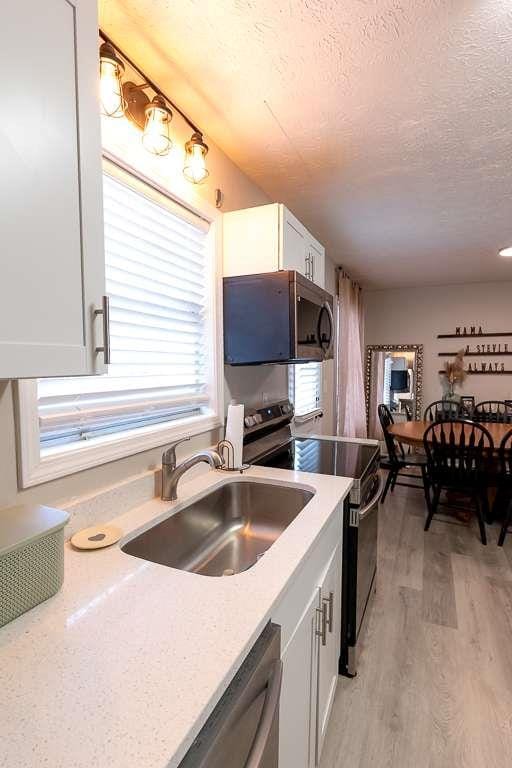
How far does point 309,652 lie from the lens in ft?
3.51

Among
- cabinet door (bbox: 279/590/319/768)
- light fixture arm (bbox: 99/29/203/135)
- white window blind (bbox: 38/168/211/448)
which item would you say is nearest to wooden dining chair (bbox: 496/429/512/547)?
cabinet door (bbox: 279/590/319/768)

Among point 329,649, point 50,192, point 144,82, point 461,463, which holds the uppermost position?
point 144,82

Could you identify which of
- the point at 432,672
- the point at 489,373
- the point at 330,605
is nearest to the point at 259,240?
the point at 330,605

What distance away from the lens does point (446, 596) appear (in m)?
2.20

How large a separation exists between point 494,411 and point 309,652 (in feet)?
14.9

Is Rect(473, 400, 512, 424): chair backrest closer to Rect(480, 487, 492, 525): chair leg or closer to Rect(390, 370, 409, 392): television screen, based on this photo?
Rect(390, 370, 409, 392): television screen

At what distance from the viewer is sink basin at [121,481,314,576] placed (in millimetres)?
1221

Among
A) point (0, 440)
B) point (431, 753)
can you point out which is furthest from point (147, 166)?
point (431, 753)

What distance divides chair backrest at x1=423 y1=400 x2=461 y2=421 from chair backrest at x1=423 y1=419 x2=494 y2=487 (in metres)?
1.16

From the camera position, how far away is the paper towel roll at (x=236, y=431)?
5.26 feet

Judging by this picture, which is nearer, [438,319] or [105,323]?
[105,323]

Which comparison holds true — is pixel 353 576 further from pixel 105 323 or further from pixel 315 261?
pixel 315 261

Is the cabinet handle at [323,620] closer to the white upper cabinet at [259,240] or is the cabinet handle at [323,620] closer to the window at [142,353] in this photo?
the window at [142,353]

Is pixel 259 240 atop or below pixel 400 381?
atop
